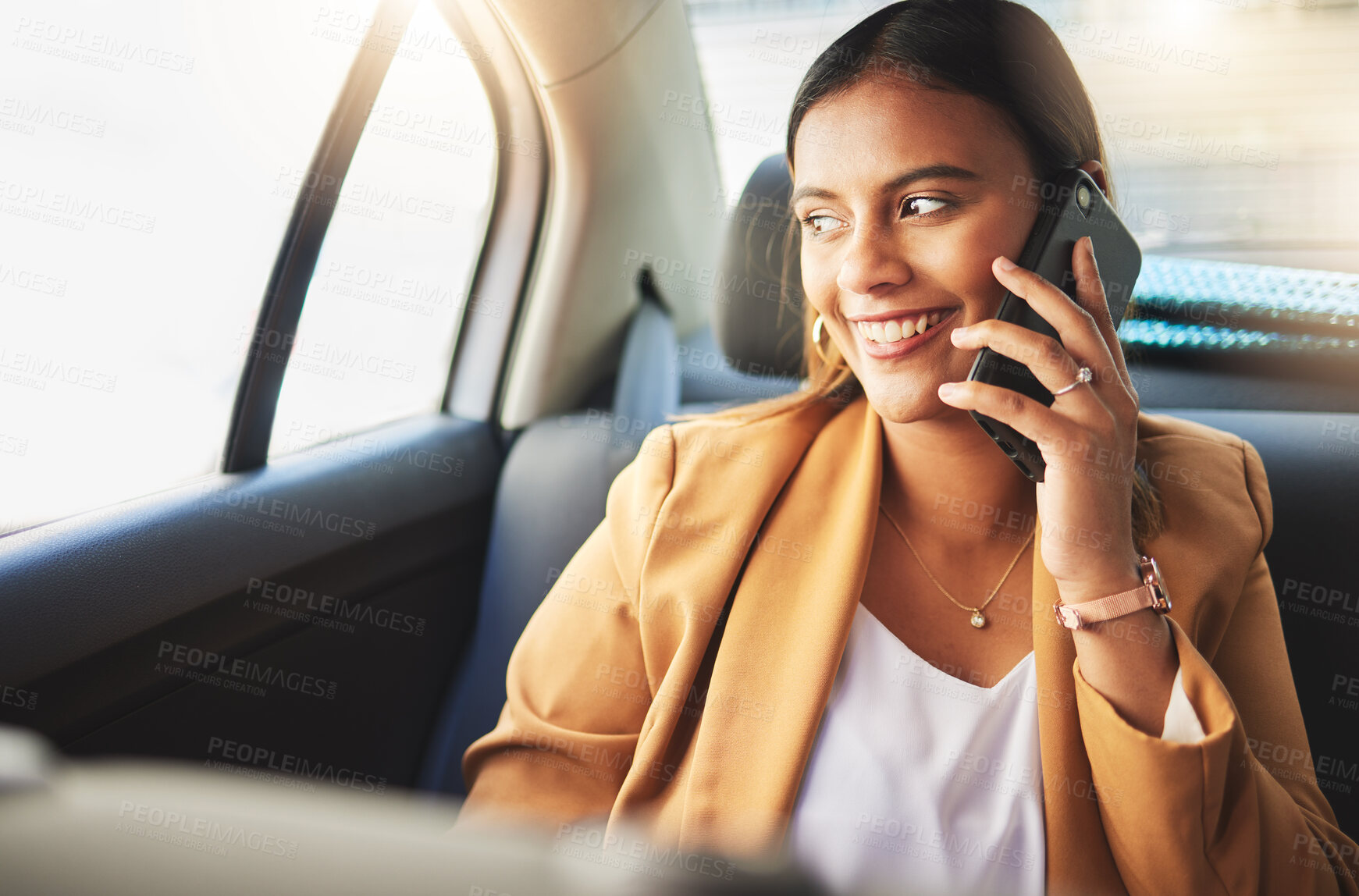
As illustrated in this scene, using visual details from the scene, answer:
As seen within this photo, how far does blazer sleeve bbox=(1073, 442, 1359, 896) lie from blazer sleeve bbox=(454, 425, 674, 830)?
0.60 metres

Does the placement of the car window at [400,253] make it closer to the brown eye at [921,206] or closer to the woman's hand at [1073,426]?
the brown eye at [921,206]

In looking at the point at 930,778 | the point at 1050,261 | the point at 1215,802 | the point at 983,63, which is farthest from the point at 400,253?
the point at 1215,802

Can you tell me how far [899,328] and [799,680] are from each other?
0.49m

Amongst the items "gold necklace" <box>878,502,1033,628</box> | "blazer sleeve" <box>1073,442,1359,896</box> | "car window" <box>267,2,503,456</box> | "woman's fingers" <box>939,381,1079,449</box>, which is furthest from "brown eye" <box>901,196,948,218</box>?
"car window" <box>267,2,503,456</box>

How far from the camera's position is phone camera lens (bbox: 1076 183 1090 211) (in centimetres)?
108

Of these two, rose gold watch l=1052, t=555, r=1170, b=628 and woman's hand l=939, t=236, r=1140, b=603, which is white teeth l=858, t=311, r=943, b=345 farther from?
rose gold watch l=1052, t=555, r=1170, b=628

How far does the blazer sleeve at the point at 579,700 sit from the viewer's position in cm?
117

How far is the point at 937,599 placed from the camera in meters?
1.21

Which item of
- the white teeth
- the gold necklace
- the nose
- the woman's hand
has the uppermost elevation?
the nose

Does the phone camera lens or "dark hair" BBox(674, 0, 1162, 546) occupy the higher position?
"dark hair" BBox(674, 0, 1162, 546)

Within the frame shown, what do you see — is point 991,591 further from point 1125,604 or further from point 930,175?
point 930,175

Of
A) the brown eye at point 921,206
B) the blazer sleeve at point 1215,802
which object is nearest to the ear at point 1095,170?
the brown eye at point 921,206

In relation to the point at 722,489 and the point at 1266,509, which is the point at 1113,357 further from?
the point at 722,489

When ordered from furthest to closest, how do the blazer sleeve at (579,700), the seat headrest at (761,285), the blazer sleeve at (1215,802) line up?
the seat headrest at (761,285)
the blazer sleeve at (579,700)
the blazer sleeve at (1215,802)
